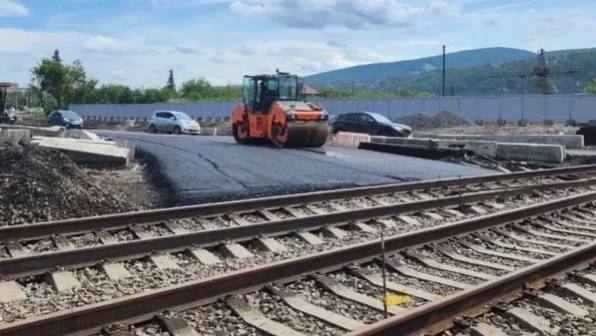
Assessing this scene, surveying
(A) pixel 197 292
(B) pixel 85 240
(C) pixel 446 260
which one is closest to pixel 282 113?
(B) pixel 85 240

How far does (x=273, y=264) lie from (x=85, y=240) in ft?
10.0

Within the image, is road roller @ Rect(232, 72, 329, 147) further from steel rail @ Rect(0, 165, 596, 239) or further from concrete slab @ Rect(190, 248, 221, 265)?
concrete slab @ Rect(190, 248, 221, 265)

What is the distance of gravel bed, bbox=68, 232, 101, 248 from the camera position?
8750 mm

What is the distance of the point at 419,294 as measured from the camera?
22.0 ft

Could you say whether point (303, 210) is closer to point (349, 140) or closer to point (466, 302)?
point (466, 302)

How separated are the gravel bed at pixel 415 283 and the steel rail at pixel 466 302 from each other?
0.54m

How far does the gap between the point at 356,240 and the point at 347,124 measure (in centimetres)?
2748

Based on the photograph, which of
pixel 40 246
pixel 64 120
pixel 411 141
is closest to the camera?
pixel 40 246

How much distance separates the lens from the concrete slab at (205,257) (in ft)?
26.1

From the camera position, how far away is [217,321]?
5848 mm

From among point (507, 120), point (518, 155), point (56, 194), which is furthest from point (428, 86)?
point (56, 194)

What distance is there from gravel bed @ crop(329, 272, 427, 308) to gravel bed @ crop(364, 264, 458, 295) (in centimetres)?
33

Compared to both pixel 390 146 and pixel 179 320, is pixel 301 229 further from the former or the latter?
pixel 390 146

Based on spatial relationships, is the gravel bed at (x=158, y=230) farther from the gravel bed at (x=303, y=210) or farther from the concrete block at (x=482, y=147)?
the concrete block at (x=482, y=147)
